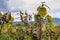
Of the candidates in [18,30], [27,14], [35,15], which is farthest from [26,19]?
[35,15]

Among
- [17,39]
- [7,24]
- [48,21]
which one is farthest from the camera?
[17,39]

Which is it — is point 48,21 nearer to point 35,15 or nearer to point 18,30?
point 35,15

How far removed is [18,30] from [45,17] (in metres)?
1.85

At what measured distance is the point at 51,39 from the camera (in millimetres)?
2680

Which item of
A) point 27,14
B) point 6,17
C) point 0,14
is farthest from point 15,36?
point 6,17

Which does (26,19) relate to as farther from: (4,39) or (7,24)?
(4,39)

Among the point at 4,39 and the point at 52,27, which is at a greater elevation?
the point at 52,27

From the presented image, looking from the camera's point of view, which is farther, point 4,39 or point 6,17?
point 4,39

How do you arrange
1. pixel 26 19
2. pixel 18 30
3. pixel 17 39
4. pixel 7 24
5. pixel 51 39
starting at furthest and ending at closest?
pixel 18 30
pixel 17 39
pixel 51 39
pixel 26 19
pixel 7 24

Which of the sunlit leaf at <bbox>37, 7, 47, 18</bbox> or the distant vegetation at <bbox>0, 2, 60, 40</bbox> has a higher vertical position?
the sunlit leaf at <bbox>37, 7, 47, 18</bbox>

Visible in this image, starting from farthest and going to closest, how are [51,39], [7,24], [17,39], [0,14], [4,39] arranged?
[4,39] < [17,39] < [51,39] < [0,14] < [7,24]

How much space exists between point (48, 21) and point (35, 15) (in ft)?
0.34

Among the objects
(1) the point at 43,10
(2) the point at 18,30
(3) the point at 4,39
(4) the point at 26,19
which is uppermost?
(1) the point at 43,10

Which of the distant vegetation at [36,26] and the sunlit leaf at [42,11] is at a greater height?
the sunlit leaf at [42,11]
